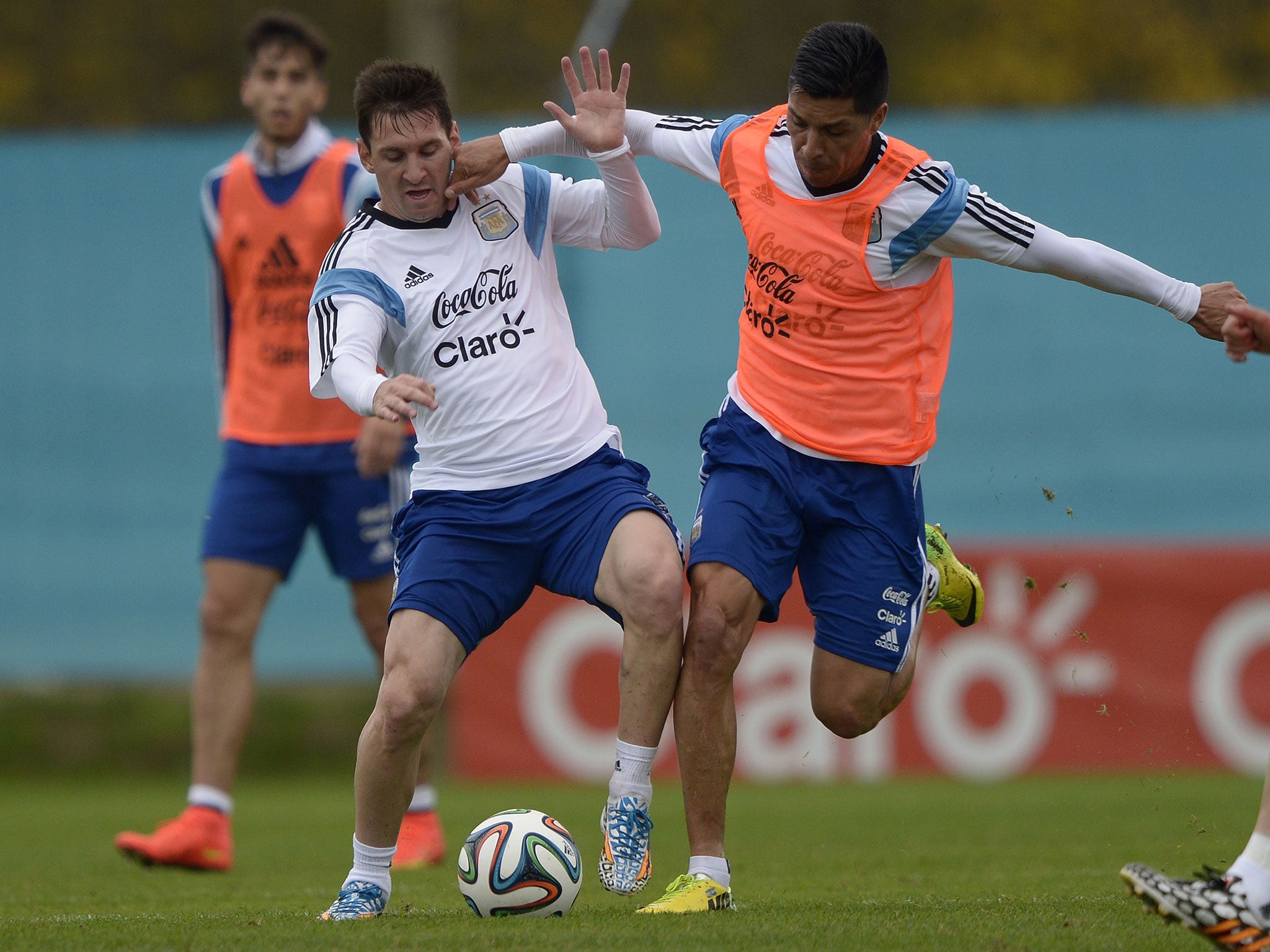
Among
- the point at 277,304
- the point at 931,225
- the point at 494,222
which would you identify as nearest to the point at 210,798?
the point at 277,304

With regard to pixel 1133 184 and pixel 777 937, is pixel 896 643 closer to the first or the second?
pixel 777 937

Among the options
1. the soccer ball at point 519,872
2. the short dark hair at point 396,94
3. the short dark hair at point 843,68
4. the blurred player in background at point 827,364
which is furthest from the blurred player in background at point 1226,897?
the short dark hair at point 396,94

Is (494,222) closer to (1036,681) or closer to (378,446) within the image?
(378,446)

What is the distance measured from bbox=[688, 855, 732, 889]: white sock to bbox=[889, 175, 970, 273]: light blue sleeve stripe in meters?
1.83

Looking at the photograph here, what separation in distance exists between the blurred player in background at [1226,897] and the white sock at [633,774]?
138cm

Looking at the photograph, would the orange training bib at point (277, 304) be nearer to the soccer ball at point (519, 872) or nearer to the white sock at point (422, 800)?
the white sock at point (422, 800)

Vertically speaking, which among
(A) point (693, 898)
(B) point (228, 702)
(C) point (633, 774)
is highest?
(C) point (633, 774)

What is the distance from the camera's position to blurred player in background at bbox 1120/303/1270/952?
3.68m

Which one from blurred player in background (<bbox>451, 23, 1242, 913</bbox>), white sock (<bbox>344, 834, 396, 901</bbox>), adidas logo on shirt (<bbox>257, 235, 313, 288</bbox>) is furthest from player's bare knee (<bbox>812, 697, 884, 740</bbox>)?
adidas logo on shirt (<bbox>257, 235, 313, 288</bbox>)

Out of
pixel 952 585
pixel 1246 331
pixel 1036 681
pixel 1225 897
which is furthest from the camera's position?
pixel 1036 681

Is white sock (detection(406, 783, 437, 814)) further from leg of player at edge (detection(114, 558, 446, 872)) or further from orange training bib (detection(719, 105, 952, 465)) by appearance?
orange training bib (detection(719, 105, 952, 465))

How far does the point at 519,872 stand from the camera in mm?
4477

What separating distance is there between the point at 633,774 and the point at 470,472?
99cm

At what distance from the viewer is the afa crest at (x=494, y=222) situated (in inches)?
194
